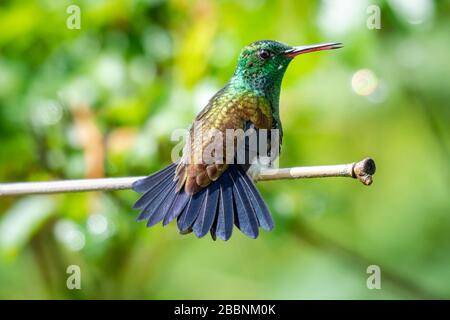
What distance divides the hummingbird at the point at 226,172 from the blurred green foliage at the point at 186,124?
0.44 metres

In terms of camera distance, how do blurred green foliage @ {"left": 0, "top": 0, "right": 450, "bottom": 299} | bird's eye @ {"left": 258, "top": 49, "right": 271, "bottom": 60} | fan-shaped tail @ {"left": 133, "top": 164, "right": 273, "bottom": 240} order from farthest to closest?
1. blurred green foliage @ {"left": 0, "top": 0, "right": 450, "bottom": 299}
2. bird's eye @ {"left": 258, "top": 49, "right": 271, "bottom": 60}
3. fan-shaped tail @ {"left": 133, "top": 164, "right": 273, "bottom": 240}

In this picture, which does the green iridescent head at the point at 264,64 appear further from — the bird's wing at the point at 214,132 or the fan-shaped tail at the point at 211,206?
the fan-shaped tail at the point at 211,206

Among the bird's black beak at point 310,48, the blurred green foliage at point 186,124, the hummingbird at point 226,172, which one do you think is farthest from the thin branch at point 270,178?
the blurred green foliage at point 186,124

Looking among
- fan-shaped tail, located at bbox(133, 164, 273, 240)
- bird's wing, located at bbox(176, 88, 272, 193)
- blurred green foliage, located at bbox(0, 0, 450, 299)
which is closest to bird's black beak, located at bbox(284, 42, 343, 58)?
bird's wing, located at bbox(176, 88, 272, 193)

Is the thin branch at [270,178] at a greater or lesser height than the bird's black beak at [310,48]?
lesser

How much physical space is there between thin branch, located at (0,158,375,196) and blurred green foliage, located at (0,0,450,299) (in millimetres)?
886

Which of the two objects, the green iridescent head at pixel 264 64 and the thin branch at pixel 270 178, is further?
the green iridescent head at pixel 264 64

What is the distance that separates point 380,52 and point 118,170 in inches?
58.1

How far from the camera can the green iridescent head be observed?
6.25 feet

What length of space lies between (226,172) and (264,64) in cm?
31

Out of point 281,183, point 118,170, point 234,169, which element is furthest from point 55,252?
point 234,169

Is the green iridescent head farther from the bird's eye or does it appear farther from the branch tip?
the branch tip

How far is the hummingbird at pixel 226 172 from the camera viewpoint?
173 centimetres

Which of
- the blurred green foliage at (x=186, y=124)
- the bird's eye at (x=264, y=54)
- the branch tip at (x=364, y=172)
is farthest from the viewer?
the blurred green foliage at (x=186, y=124)
